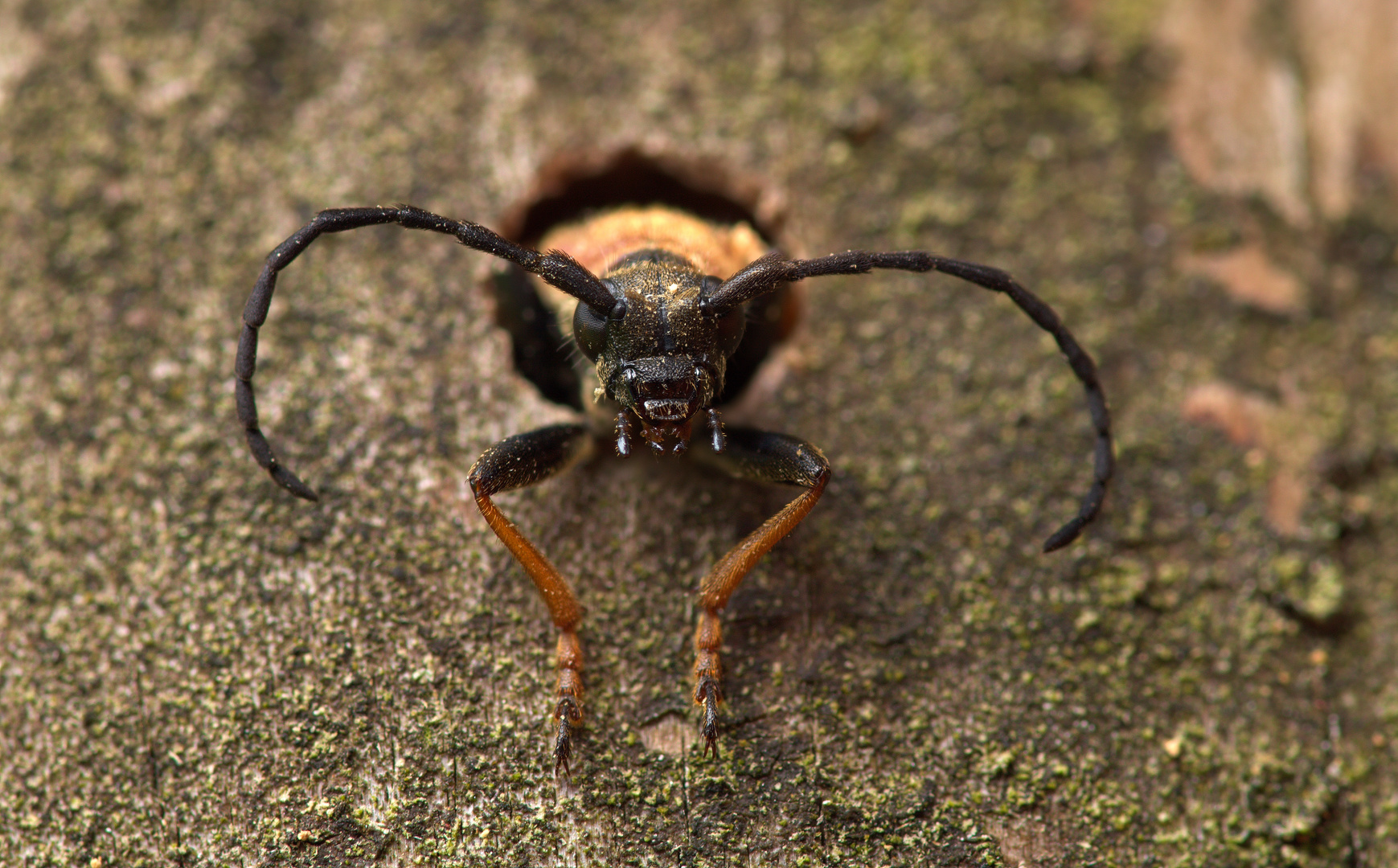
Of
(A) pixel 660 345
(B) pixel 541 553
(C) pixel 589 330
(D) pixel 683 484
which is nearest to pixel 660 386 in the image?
(A) pixel 660 345

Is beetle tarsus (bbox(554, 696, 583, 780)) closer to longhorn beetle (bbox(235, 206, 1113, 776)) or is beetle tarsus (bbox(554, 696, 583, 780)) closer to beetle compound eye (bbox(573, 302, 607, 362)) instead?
longhorn beetle (bbox(235, 206, 1113, 776))

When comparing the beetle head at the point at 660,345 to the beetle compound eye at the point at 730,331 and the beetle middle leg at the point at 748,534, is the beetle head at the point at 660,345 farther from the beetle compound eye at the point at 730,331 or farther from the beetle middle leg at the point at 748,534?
the beetle middle leg at the point at 748,534

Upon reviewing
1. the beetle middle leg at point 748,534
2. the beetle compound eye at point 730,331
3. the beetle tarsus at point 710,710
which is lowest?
the beetle tarsus at point 710,710

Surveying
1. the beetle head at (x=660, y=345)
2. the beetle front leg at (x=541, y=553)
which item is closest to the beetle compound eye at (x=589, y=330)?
the beetle head at (x=660, y=345)

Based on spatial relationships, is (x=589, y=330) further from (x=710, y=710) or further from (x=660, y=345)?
(x=710, y=710)

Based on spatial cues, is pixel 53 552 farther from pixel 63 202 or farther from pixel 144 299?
pixel 63 202

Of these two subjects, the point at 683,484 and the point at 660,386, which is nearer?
the point at 660,386

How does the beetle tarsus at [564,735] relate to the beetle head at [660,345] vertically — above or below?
below
